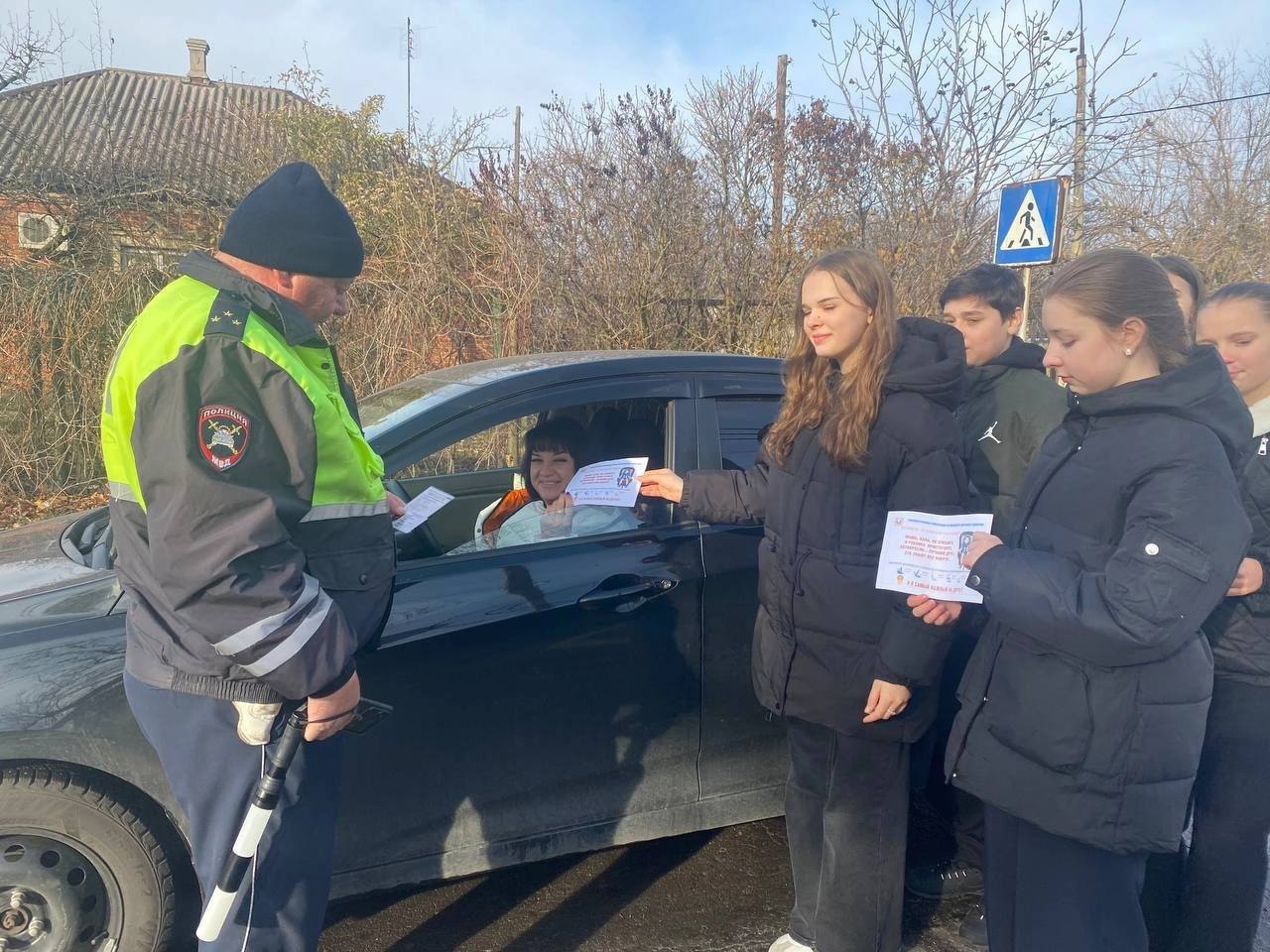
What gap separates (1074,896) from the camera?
6.09ft

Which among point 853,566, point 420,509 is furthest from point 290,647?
point 853,566

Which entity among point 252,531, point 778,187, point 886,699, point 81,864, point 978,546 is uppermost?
point 778,187

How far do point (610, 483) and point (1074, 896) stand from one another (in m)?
1.56

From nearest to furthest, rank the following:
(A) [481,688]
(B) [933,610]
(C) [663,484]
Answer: (B) [933,610] → (A) [481,688] → (C) [663,484]

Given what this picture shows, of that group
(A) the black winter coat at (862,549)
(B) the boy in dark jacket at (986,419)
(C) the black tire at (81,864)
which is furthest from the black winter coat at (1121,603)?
(C) the black tire at (81,864)

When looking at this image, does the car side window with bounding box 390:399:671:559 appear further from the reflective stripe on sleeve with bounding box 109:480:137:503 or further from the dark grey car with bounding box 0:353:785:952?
the reflective stripe on sleeve with bounding box 109:480:137:503

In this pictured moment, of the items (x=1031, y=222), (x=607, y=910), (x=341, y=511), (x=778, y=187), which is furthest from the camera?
(x=778, y=187)

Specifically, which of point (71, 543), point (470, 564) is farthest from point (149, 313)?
point (71, 543)

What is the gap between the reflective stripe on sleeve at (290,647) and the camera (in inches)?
62.3

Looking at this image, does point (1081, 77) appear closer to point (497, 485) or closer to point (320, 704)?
point (497, 485)

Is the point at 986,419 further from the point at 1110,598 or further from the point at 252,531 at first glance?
the point at 252,531

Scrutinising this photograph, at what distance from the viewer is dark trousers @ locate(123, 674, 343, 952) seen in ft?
5.72

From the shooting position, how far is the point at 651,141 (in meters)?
8.55

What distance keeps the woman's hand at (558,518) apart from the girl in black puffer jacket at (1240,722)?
180cm
